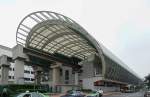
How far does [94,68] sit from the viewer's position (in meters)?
82.9

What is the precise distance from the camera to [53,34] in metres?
65.5

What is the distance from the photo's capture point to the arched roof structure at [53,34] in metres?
55.2

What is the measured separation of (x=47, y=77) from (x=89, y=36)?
108ft

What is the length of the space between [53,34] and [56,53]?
34.9ft

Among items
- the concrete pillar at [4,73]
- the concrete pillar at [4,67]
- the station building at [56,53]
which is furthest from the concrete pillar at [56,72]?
the concrete pillar at [4,67]

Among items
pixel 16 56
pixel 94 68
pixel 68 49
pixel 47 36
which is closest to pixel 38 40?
pixel 47 36

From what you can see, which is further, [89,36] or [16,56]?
[89,36]

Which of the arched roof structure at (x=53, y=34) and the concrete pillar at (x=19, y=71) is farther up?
the arched roof structure at (x=53, y=34)

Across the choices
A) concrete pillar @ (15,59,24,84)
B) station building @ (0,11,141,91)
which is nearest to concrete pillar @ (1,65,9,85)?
station building @ (0,11,141,91)

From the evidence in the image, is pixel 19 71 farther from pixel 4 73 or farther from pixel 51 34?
pixel 51 34

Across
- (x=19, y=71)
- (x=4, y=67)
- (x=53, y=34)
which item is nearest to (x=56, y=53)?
(x=53, y=34)

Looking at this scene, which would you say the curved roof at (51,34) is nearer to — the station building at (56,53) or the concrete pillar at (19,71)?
the station building at (56,53)

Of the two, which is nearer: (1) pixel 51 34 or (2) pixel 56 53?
(1) pixel 51 34

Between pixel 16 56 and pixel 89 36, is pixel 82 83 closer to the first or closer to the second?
pixel 89 36
